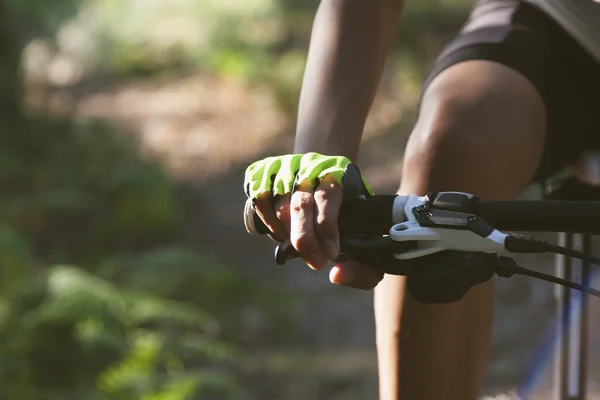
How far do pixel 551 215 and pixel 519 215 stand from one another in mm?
39

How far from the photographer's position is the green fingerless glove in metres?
1.36

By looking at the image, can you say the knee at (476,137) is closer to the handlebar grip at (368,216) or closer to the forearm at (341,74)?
the forearm at (341,74)

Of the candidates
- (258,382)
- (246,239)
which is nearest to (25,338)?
(258,382)

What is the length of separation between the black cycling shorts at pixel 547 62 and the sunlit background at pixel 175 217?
202 cm

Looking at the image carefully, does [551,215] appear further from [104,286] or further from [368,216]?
[104,286]

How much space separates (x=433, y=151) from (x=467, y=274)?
463mm

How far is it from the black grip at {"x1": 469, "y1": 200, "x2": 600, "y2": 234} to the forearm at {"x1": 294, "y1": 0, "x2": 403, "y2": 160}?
0.54m

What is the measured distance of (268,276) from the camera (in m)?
6.45

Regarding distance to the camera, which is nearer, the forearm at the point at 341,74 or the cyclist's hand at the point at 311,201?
the cyclist's hand at the point at 311,201

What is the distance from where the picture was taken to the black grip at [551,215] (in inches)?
49.5

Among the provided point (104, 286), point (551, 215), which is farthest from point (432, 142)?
point (104, 286)

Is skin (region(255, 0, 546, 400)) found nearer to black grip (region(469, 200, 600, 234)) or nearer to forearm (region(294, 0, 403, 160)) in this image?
forearm (region(294, 0, 403, 160))

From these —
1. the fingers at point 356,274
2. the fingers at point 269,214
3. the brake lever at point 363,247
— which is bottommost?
the fingers at point 356,274

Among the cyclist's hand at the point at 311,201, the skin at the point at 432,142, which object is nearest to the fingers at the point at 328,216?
the cyclist's hand at the point at 311,201
